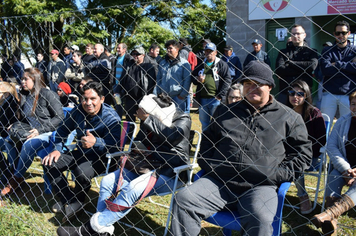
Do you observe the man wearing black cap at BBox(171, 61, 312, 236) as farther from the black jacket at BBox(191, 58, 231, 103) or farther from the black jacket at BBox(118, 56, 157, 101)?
the black jacket at BBox(118, 56, 157, 101)

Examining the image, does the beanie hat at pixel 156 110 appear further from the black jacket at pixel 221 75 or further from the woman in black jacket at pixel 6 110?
the black jacket at pixel 221 75

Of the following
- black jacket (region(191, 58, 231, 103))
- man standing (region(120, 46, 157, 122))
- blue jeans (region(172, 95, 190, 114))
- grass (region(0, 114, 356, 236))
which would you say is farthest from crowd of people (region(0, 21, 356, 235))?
man standing (region(120, 46, 157, 122))

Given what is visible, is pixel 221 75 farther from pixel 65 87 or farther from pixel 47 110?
pixel 65 87

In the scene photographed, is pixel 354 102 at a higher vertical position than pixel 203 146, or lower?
higher

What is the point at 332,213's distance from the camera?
2553 millimetres

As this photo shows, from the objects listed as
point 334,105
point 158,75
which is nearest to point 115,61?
point 158,75

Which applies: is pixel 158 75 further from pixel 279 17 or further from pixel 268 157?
pixel 279 17

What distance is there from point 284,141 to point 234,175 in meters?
0.40

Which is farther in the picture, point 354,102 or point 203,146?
point 354,102

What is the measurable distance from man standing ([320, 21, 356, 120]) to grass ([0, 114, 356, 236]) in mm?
1046

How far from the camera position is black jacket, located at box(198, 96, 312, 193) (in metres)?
2.22

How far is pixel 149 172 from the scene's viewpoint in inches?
110

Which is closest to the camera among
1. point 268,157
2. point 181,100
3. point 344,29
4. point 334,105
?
point 268,157

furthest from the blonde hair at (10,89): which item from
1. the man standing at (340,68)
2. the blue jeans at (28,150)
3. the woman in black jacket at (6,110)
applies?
the man standing at (340,68)
